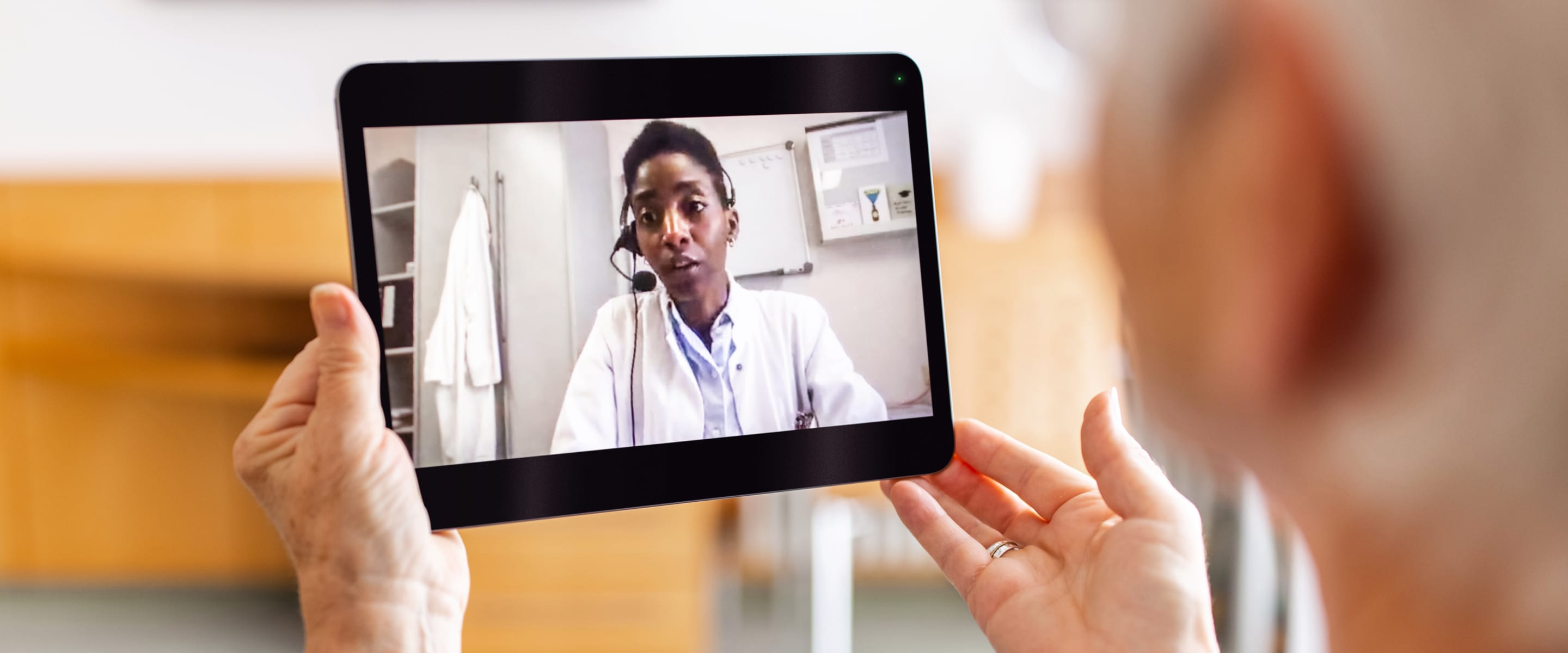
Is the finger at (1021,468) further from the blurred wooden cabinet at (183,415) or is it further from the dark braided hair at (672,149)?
the blurred wooden cabinet at (183,415)

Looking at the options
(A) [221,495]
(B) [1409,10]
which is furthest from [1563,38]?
(A) [221,495]

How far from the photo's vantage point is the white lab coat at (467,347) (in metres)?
0.65

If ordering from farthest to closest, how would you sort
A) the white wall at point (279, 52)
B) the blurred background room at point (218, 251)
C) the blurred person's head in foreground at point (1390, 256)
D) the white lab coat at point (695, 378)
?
the white wall at point (279, 52), the blurred background room at point (218, 251), the white lab coat at point (695, 378), the blurred person's head in foreground at point (1390, 256)

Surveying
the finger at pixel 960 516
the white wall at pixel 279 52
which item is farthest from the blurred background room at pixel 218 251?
the finger at pixel 960 516

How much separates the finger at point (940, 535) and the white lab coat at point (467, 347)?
31 centimetres

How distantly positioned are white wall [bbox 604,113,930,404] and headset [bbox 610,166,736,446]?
99mm

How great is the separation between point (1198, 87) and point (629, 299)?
1.72 ft

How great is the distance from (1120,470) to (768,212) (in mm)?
307

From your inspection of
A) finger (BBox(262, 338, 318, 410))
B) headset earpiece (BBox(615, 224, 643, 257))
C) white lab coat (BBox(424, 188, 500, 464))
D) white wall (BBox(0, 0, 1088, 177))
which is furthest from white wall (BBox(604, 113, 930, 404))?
white wall (BBox(0, 0, 1088, 177))

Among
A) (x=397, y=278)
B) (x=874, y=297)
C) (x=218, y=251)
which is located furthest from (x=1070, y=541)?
(x=218, y=251)

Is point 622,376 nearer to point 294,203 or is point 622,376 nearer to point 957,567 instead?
point 957,567

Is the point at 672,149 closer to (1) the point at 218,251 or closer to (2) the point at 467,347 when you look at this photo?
(2) the point at 467,347

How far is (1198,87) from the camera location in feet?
0.72

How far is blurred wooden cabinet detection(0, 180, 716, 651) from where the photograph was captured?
5.35 feet
